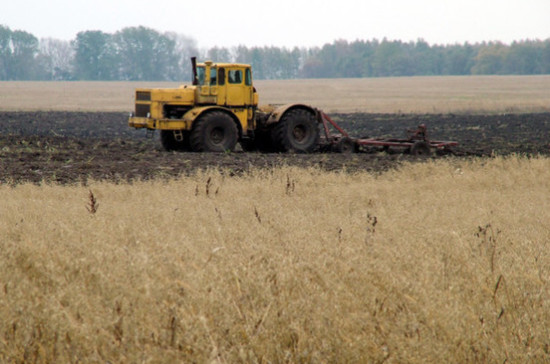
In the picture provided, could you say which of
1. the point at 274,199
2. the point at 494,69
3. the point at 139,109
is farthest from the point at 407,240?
the point at 494,69

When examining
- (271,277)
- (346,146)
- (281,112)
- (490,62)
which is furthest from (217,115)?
(490,62)

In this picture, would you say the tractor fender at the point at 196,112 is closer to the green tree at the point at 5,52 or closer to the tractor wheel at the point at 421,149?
the tractor wheel at the point at 421,149

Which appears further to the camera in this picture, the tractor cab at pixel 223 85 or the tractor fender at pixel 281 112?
the tractor fender at pixel 281 112

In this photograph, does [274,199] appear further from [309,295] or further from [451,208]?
[309,295]

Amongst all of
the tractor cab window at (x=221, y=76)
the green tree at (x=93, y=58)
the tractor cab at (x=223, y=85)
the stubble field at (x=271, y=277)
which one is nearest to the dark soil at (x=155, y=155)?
the tractor cab at (x=223, y=85)

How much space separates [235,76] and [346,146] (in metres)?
3.46

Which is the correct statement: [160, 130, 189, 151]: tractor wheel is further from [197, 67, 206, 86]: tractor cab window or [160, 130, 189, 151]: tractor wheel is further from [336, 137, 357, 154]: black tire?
[336, 137, 357, 154]: black tire

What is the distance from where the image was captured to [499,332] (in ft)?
13.1

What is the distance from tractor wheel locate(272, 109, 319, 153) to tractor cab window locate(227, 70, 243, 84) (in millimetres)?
1524

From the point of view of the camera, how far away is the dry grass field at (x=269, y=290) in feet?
12.2

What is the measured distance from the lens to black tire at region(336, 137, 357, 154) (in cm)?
1748

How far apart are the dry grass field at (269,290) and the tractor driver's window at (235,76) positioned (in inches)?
359

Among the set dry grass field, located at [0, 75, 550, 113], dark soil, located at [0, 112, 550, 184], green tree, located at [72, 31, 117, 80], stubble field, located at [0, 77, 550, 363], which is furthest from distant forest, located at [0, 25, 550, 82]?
stubble field, located at [0, 77, 550, 363]

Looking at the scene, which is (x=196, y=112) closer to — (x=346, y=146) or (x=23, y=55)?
(x=346, y=146)
